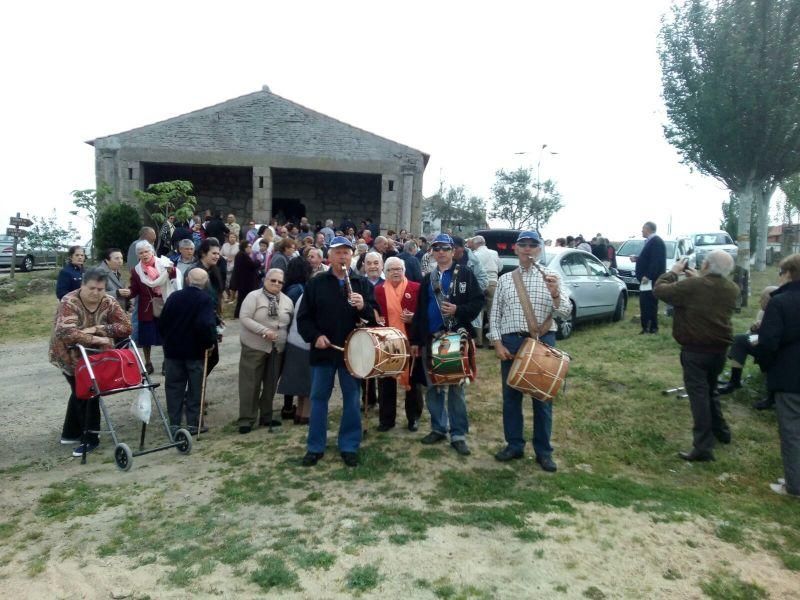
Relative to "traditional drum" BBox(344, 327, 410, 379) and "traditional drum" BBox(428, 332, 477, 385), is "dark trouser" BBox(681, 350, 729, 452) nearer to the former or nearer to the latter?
"traditional drum" BBox(428, 332, 477, 385)

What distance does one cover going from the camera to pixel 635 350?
9133 millimetres

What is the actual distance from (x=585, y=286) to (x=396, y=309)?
5.67 m

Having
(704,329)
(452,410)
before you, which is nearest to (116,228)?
(452,410)

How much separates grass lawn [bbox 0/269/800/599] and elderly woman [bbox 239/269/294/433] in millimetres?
403

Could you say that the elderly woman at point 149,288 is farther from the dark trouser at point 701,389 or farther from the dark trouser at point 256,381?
the dark trouser at point 701,389

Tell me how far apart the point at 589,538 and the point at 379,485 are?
5.49ft

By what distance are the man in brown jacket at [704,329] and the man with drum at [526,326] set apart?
1188 millimetres

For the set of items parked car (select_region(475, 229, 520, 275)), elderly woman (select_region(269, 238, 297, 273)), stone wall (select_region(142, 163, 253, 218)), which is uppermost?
stone wall (select_region(142, 163, 253, 218))

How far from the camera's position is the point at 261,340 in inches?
248

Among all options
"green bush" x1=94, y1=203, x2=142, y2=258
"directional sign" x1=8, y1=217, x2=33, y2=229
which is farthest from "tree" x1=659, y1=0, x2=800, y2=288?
"directional sign" x1=8, y1=217, x2=33, y2=229

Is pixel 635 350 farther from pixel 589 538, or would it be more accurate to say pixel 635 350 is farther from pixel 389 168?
pixel 389 168

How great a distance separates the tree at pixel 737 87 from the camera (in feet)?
47.9

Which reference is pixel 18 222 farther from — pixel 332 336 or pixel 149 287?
pixel 332 336

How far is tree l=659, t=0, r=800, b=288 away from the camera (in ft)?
47.9
